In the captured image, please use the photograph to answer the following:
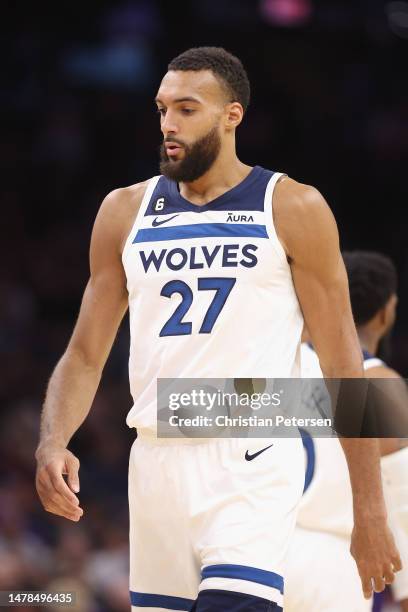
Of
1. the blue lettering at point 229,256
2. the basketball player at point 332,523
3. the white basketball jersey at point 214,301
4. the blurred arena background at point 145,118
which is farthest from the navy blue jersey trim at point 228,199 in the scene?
the blurred arena background at point 145,118

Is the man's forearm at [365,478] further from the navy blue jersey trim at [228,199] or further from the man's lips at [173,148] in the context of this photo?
the man's lips at [173,148]

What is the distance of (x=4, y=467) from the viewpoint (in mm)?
9805

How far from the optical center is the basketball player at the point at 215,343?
407 centimetres

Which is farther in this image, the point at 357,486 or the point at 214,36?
the point at 214,36

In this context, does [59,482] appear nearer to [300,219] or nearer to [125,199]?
[125,199]

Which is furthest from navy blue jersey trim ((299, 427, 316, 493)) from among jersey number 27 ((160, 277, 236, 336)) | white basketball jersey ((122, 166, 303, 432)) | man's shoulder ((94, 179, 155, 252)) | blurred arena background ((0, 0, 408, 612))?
blurred arena background ((0, 0, 408, 612))

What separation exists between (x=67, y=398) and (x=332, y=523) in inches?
52.1

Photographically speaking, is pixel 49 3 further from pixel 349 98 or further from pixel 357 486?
pixel 357 486

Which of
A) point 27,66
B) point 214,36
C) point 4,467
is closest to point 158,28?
point 214,36

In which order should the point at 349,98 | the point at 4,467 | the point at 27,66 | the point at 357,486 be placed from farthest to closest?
1. the point at 349,98
2. the point at 27,66
3. the point at 4,467
4. the point at 357,486

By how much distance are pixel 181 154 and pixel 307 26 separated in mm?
10197

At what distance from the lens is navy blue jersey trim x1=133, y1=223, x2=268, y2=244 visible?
425cm

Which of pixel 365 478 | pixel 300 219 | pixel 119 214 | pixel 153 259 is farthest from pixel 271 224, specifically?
pixel 365 478

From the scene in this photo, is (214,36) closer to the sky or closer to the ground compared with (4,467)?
closer to the sky
